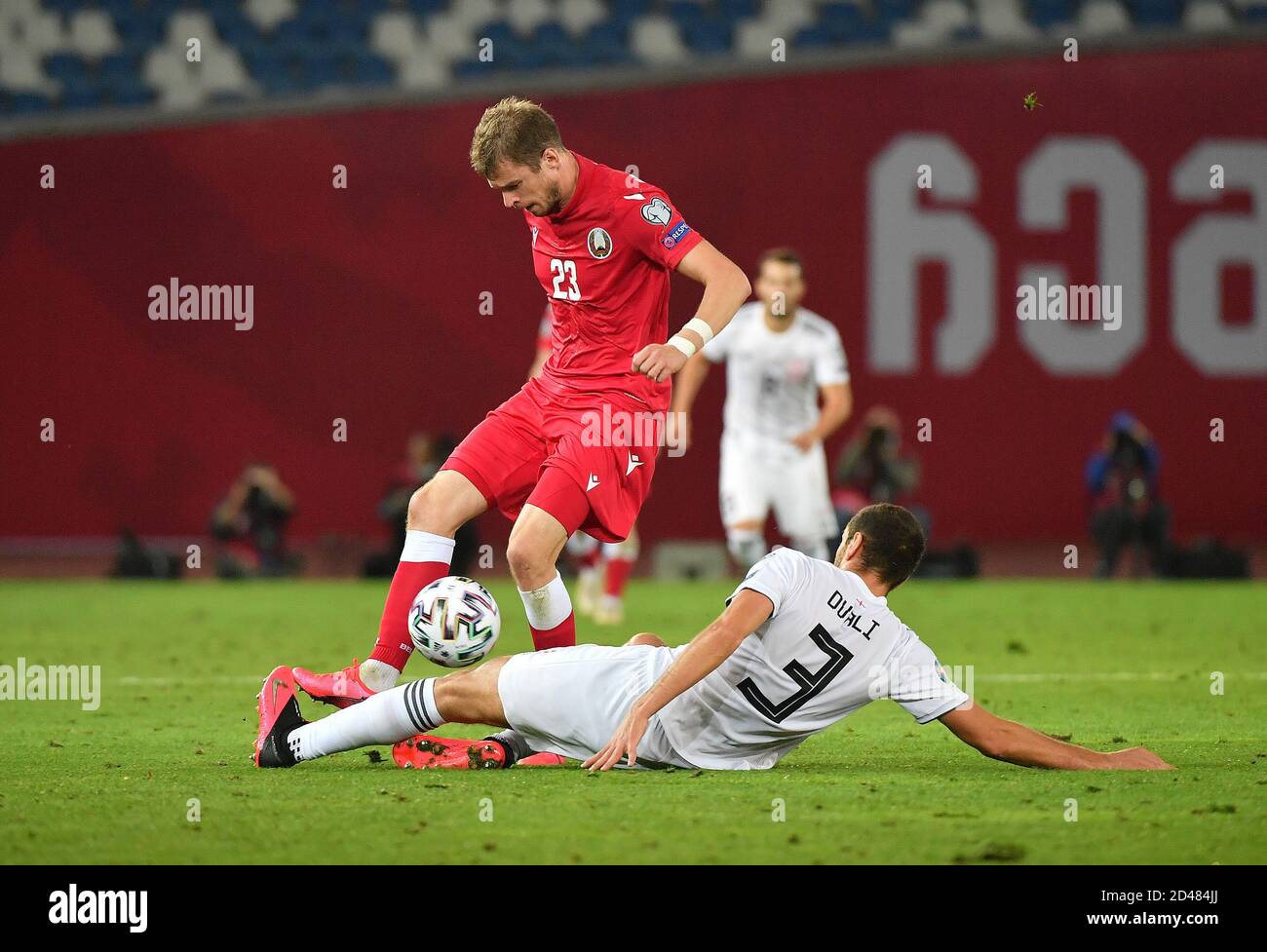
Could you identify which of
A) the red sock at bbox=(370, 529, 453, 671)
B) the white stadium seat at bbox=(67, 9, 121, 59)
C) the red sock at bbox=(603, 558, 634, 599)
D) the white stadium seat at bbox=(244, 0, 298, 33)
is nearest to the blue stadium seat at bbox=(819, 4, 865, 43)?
the white stadium seat at bbox=(244, 0, 298, 33)

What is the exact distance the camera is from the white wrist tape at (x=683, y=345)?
5.39 metres

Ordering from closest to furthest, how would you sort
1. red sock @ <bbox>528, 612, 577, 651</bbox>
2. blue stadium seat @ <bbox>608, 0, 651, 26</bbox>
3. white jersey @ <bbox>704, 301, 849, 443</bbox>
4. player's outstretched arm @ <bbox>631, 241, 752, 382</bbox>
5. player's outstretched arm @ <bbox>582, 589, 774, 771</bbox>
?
player's outstretched arm @ <bbox>582, 589, 774, 771</bbox> → player's outstretched arm @ <bbox>631, 241, 752, 382</bbox> → red sock @ <bbox>528, 612, 577, 651</bbox> → white jersey @ <bbox>704, 301, 849, 443</bbox> → blue stadium seat @ <bbox>608, 0, 651, 26</bbox>

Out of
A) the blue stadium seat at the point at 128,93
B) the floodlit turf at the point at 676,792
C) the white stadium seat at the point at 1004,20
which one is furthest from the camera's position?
the blue stadium seat at the point at 128,93

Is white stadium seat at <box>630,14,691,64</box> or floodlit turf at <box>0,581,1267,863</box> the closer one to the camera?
floodlit turf at <box>0,581,1267,863</box>

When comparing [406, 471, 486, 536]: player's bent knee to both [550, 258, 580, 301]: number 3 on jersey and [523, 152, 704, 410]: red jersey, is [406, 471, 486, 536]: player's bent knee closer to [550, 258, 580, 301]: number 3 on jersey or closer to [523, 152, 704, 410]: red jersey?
[523, 152, 704, 410]: red jersey

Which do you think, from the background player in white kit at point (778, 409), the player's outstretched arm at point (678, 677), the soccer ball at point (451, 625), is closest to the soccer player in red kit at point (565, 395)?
the soccer ball at point (451, 625)

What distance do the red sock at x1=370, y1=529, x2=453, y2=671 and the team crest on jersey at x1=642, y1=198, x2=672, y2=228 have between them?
125 centimetres

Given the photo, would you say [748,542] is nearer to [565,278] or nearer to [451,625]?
[565,278]

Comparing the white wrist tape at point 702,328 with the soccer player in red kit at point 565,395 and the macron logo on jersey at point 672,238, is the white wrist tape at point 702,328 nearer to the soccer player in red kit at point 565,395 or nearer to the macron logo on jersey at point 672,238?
the soccer player in red kit at point 565,395

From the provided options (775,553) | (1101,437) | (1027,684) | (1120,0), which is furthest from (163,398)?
(775,553)

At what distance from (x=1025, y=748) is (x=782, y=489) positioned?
5.64m

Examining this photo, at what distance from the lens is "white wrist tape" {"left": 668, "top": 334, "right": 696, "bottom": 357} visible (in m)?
5.39

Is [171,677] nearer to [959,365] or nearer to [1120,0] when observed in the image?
[959,365]

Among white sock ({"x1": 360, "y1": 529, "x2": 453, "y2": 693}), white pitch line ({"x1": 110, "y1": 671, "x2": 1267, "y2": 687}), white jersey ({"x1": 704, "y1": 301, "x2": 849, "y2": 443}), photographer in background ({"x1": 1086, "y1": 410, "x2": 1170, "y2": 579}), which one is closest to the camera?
white sock ({"x1": 360, "y1": 529, "x2": 453, "y2": 693})
